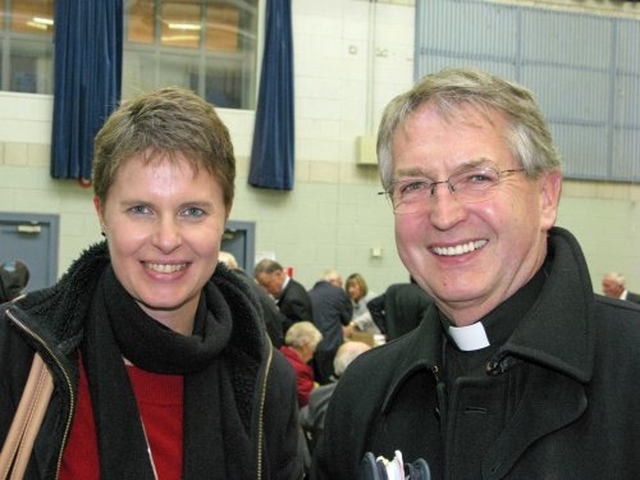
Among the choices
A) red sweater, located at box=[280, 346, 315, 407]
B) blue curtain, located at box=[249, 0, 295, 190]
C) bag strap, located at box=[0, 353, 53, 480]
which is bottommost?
red sweater, located at box=[280, 346, 315, 407]

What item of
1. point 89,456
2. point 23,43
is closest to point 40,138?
point 23,43

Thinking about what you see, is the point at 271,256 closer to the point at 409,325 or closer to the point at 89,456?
the point at 409,325

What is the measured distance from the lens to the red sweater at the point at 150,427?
208 cm

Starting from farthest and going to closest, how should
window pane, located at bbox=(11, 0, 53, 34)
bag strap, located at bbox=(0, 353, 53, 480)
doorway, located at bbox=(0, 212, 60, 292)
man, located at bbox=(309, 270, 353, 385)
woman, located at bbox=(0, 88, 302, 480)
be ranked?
window pane, located at bbox=(11, 0, 53, 34) → doorway, located at bbox=(0, 212, 60, 292) → man, located at bbox=(309, 270, 353, 385) → woman, located at bbox=(0, 88, 302, 480) → bag strap, located at bbox=(0, 353, 53, 480)

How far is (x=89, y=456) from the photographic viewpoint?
2.09 meters

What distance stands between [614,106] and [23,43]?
26.0 ft

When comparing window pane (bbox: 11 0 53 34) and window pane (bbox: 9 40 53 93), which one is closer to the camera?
window pane (bbox: 9 40 53 93)

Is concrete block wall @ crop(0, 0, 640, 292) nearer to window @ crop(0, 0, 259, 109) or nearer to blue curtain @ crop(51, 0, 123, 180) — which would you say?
window @ crop(0, 0, 259, 109)

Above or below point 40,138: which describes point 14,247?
below

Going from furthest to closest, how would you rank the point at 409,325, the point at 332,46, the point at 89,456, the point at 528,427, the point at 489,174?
the point at 332,46 < the point at 409,325 < the point at 89,456 < the point at 489,174 < the point at 528,427

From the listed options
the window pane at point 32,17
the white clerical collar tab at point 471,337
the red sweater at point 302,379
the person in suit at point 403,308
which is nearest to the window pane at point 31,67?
the window pane at point 32,17

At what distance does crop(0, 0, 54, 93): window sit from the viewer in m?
10.8

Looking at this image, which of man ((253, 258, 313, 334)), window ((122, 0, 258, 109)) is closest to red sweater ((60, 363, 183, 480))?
man ((253, 258, 313, 334))

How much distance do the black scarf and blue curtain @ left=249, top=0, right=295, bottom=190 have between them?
8.86 m
